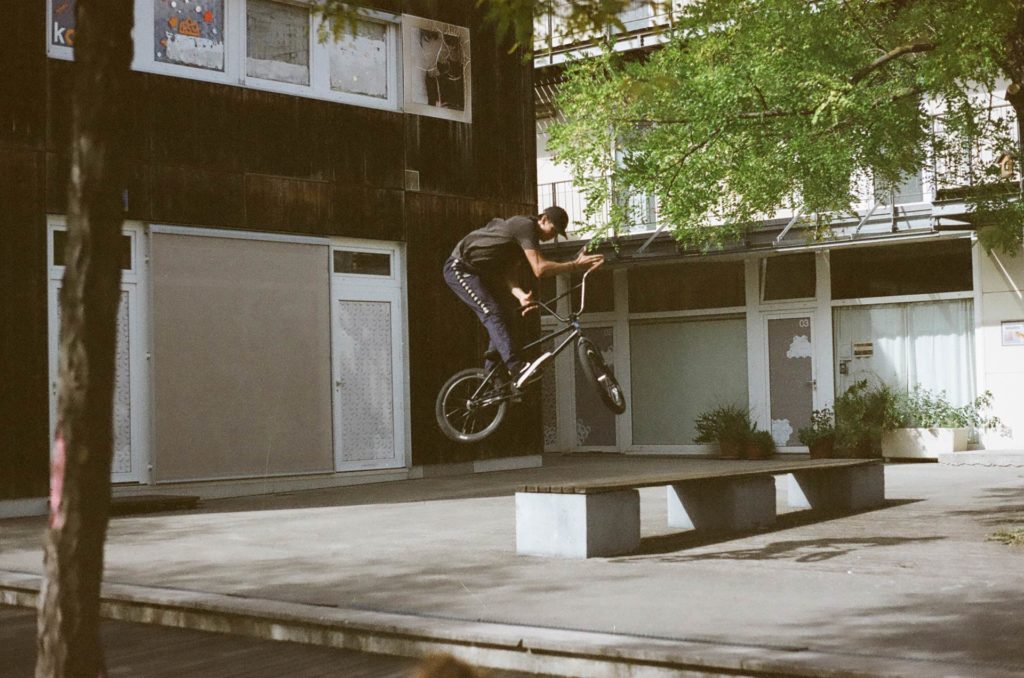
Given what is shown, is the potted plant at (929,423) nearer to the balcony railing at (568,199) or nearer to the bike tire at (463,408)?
the balcony railing at (568,199)

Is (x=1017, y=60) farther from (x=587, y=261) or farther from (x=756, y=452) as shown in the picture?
(x=756, y=452)

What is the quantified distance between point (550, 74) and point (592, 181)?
12.1 m

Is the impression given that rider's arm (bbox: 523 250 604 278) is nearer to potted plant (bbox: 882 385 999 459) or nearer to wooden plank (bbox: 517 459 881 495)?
wooden plank (bbox: 517 459 881 495)

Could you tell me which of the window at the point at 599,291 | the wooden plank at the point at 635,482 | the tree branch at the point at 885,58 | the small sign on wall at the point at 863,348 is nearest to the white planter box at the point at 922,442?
the small sign on wall at the point at 863,348

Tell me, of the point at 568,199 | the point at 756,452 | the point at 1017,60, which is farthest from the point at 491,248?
the point at 568,199

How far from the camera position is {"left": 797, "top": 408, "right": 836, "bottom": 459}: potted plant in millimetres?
22531

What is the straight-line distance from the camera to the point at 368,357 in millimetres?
18922

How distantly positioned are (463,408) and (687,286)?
14.5 metres

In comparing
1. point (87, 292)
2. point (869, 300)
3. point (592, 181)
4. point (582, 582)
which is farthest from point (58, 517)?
point (869, 300)

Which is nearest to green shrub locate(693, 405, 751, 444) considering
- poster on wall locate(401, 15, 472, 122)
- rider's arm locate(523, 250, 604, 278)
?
poster on wall locate(401, 15, 472, 122)

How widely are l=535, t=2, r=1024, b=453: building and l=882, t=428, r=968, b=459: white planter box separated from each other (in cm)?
59

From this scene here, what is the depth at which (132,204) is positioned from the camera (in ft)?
52.5

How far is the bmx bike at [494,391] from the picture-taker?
11.3m

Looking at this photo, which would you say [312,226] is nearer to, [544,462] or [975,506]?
[544,462]
